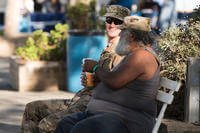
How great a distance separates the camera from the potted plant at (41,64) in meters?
10.5

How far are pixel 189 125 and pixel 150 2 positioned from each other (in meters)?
11.5

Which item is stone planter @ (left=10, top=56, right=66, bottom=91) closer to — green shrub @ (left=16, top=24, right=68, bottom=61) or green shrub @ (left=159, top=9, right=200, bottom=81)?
green shrub @ (left=16, top=24, right=68, bottom=61)

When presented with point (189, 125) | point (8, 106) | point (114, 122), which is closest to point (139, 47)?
point (114, 122)

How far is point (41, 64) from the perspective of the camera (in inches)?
418

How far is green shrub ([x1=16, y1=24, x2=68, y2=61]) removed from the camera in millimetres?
10844

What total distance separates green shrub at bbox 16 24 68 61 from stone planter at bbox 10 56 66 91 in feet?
0.64

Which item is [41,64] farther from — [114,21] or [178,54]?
[114,21]

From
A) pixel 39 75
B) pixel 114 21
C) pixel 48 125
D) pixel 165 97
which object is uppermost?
pixel 114 21

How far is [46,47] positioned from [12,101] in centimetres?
167

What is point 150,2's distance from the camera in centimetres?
1677

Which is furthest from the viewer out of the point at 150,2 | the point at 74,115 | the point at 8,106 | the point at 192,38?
the point at 150,2

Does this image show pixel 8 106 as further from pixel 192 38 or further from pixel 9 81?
pixel 192 38

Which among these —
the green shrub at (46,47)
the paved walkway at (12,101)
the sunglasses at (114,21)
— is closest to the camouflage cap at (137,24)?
the sunglasses at (114,21)

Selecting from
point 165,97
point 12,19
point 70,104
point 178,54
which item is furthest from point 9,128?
point 12,19
